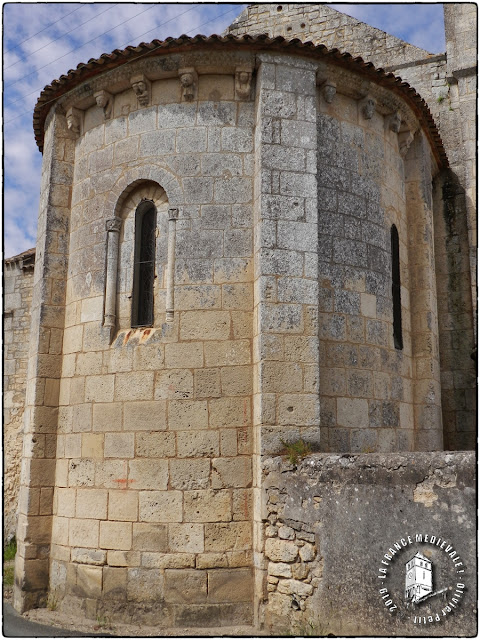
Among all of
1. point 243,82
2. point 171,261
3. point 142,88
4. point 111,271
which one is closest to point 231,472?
point 171,261

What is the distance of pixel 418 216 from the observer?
8.39 m

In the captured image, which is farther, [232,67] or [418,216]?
[418,216]

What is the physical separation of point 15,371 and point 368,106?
23.5ft

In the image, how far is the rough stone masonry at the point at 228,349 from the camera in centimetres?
549

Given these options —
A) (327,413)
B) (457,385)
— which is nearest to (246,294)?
(327,413)

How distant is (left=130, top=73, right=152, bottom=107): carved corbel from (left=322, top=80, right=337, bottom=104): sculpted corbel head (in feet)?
6.52

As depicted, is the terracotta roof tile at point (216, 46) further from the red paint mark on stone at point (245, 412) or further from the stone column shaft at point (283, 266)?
the red paint mark on stone at point (245, 412)

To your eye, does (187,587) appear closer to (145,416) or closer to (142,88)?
(145,416)

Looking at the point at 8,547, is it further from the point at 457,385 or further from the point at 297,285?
the point at 457,385

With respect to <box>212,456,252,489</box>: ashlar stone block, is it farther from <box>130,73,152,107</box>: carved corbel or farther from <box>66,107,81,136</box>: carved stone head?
<box>66,107,81,136</box>: carved stone head

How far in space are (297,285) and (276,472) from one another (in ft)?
6.08

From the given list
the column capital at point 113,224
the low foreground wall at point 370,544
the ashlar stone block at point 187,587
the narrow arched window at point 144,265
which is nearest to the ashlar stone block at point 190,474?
the low foreground wall at point 370,544

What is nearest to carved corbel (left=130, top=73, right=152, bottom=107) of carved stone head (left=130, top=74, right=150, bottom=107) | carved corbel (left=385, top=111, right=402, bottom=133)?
carved stone head (left=130, top=74, right=150, bottom=107)

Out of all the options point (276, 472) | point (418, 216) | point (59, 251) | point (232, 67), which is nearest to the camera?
point (276, 472)
